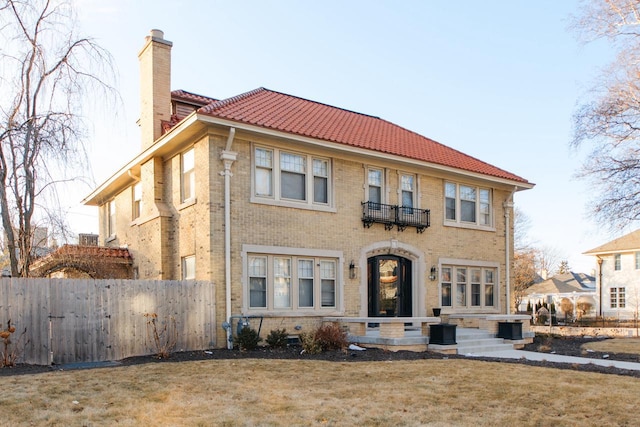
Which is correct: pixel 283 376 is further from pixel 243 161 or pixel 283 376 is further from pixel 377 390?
pixel 243 161

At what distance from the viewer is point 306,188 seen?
14875 millimetres

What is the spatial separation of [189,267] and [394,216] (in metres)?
6.19

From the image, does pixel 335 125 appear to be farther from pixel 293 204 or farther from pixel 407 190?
pixel 293 204

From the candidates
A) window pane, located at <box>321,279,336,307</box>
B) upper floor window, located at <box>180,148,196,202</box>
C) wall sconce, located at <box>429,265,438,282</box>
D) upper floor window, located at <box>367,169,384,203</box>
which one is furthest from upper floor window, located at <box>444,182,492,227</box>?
upper floor window, located at <box>180,148,196,202</box>

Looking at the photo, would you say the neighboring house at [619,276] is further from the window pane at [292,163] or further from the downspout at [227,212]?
the downspout at [227,212]

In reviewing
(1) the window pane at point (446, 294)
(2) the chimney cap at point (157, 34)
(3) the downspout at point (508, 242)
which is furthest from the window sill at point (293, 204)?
(3) the downspout at point (508, 242)

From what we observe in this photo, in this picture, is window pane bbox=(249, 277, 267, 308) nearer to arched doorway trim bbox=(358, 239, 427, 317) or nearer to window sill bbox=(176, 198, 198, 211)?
window sill bbox=(176, 198, 198, 211)

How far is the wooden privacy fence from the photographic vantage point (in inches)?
413

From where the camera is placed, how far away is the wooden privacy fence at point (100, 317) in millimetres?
10492

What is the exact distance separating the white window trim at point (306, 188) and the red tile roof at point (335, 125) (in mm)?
693

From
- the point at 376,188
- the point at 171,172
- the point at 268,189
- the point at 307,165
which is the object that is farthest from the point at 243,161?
the point at 376,188

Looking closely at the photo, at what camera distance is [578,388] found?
8.38 meters

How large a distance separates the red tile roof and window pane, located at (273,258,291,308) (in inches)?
136

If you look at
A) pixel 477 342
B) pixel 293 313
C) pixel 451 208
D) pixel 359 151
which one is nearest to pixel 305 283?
pixel 293 313
